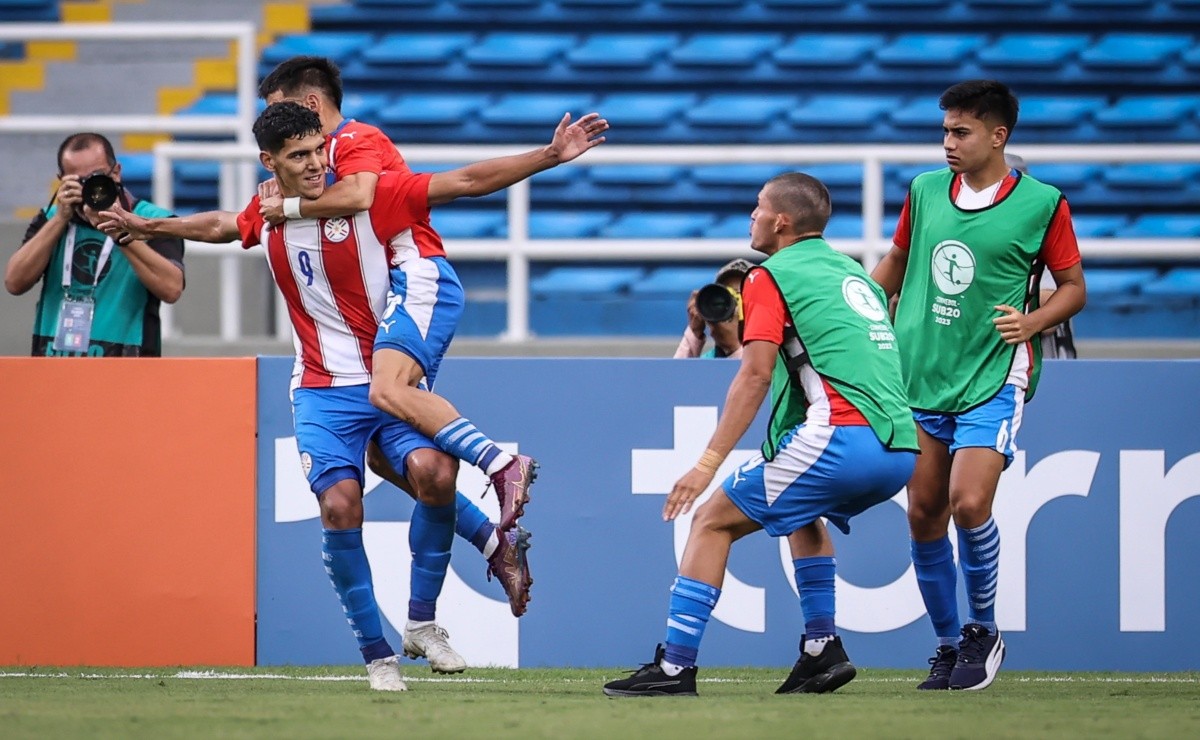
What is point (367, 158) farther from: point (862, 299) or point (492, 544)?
point (862, 299)

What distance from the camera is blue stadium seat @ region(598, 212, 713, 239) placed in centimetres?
1162

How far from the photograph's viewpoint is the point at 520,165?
511 centimetres

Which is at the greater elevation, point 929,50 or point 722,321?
point 929,50

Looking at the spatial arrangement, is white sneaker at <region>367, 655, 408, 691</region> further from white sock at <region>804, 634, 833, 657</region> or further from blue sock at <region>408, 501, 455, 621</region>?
Answer: white sock at <region>804, 634, 833, 657</region>

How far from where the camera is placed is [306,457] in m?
5.22

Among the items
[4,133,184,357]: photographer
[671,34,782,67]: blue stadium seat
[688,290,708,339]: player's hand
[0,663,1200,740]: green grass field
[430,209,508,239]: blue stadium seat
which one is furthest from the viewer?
[671,34,782,67]: blue stadium seat

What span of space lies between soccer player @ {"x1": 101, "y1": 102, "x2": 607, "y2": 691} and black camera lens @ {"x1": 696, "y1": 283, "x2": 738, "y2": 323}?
1.53 m

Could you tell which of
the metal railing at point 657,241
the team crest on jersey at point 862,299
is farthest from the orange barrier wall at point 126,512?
the team crest on jersey at point 862,299

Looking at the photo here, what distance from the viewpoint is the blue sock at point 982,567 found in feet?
17.8

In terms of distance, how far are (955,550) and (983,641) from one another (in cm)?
105

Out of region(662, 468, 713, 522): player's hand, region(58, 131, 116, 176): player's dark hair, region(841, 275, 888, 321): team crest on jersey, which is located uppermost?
region(58, 131, 116, 176): player's dark hair

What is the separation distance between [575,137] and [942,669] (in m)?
2.26

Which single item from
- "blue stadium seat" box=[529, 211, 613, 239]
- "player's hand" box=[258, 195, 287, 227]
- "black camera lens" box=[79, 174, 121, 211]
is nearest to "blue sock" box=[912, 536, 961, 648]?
"player's hand" box=[258, 195, 287, 227]

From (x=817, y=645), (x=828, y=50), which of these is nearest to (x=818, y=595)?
(x=817, y=645)
